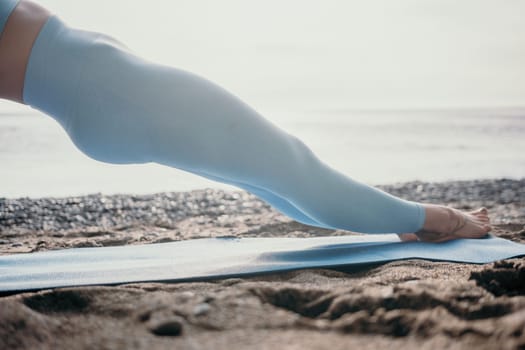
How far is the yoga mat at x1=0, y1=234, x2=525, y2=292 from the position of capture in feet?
3.33

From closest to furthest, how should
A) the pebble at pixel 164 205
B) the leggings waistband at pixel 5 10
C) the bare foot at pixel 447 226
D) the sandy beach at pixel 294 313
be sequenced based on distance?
the sandy beach at pixel 294 313 < the leggings waistband at pixel 5 10 < the bare foot at pixel 447 226 < the pebble at pixel 164 205

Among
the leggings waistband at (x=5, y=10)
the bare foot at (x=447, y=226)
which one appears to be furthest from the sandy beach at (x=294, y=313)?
the leggings waistband at (x=5, y=10)

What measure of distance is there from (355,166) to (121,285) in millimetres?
4700

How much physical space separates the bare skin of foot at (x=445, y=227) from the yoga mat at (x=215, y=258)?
36 mm

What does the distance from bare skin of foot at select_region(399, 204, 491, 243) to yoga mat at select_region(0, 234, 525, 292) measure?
1.4 inches

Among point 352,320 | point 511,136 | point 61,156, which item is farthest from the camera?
point 511,136

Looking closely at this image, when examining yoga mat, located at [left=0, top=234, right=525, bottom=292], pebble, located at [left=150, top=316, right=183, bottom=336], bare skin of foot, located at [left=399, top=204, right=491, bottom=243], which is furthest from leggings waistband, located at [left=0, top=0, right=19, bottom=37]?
bare skin of foot, located at [left=399, top=204, right=491, bottom=243]

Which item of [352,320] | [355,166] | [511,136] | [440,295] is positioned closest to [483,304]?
[440,295]

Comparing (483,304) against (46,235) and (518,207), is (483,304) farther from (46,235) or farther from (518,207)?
(518,207)

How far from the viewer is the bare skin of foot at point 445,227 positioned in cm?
134

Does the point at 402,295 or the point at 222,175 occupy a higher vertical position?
the point at 222,175

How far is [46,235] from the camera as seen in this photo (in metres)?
2.03

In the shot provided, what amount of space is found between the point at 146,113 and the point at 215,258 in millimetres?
400

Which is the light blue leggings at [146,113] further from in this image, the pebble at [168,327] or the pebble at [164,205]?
the pebble at [164,205]
